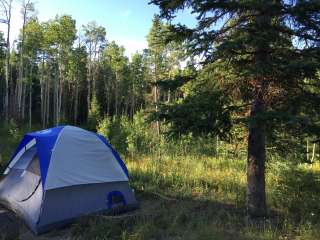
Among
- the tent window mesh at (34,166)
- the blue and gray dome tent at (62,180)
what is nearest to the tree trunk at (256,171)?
the blue and gray dome tent at (62,180)

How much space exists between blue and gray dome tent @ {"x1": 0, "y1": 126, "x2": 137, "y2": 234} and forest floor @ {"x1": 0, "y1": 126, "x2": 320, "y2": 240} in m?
0.35

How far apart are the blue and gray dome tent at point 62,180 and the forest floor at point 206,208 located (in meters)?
0.35

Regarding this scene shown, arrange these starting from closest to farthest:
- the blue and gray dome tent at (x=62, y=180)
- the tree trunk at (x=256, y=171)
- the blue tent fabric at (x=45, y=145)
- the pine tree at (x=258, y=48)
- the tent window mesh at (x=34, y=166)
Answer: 1. the pine tree at (x=258, y=48)
2. the tree trunk at (x=256, y=171)
3. the blue and gray dome tent at (x=62, y=180)
4. the blue tent fabric at (x=45, y=145)
5. the tent window mesh at (x=34, y=166)

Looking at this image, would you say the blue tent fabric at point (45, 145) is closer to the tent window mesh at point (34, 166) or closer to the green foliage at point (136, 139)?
the tent window mesh at point (34, 166)

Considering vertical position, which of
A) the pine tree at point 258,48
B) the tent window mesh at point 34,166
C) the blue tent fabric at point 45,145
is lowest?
the tent window mesh at point 34,166

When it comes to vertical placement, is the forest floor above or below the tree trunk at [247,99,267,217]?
below

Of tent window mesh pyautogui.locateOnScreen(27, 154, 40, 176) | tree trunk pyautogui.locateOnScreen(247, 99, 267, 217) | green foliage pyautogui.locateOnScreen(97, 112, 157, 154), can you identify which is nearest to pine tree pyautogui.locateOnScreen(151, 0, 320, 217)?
tree trunk pyautogui.locateOnScreen(247, 99, 267, 217)

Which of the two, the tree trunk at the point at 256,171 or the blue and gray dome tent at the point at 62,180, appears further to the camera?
the blue and gray dome tent at the point at 62,180

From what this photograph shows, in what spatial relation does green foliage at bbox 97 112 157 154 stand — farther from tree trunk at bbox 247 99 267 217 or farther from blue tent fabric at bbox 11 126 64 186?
tree trunk at bbox 247 99 267 217

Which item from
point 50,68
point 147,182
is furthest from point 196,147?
point 50,68

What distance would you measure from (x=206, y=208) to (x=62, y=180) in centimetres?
288

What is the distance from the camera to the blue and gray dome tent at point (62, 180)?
20.7 ft

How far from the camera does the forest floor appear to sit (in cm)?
552

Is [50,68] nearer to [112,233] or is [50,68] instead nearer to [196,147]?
[196,147]
